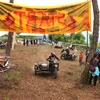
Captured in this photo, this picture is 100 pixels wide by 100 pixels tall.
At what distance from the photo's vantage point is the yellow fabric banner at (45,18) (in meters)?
11.4

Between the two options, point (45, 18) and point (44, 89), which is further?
point (45, 18)

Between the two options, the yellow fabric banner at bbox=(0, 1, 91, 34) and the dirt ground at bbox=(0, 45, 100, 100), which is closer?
the dirt ground at bbox=(0, 45, 100, 100)

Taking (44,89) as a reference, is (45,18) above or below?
above

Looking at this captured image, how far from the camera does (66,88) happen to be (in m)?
11.5

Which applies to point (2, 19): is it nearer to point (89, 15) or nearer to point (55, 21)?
point (55, 21)

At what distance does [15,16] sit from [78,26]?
2949mm

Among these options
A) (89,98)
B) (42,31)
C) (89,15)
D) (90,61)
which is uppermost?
(89,15)

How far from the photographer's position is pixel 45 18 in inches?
462

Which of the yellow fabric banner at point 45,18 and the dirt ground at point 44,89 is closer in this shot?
the dirt ground at point 44,89

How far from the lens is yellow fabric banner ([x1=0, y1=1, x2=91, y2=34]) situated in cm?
1141

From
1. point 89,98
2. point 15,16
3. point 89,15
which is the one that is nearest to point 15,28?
point 15,16

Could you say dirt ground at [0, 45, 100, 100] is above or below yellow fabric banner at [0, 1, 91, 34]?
below

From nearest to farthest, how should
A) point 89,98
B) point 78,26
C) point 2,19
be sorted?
point 89,98
point 2,19
point 78,26

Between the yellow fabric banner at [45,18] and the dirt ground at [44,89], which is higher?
the yellow fabric banner at [45,18]
